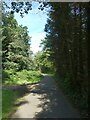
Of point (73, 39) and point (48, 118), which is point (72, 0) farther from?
point (48, 118)

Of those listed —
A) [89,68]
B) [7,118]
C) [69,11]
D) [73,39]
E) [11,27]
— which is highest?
[11,27]

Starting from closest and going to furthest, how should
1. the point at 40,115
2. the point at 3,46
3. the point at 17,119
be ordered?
the point at 17,119 < the point at 40,115 < the point at 3,46

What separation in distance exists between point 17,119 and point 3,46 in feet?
119

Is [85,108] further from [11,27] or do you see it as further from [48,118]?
[11,27]

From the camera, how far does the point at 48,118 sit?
10.3 m

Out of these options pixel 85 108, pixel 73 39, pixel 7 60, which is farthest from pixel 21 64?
pixel 85 108

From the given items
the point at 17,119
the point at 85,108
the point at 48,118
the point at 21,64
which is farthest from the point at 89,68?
the point at 21,64

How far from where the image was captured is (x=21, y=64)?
1961 inches

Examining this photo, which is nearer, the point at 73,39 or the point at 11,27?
the point at 73,39

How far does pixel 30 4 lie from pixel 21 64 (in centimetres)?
3656

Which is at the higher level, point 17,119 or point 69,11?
point 69,11

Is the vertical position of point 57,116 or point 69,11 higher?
point 69,11

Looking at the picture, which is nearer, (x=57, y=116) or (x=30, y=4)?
(x=57, y=116)

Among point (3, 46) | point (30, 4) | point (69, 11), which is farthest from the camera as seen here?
point (3, 46)
